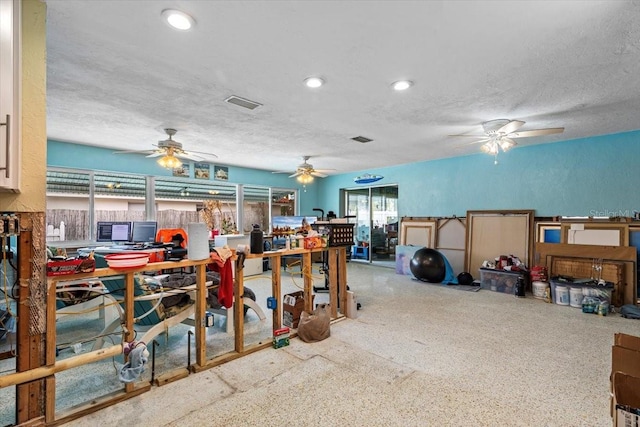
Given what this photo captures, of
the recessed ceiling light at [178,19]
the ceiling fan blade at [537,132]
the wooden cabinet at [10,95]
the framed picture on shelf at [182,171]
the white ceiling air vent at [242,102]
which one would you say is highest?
the white ceiling air vent at [242,102]

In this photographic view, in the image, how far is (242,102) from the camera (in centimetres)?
347

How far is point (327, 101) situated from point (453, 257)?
4848 mm

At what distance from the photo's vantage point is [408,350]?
296cm

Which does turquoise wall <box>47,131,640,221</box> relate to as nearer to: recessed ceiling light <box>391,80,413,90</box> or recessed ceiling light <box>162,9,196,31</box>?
recessed ceiling light <box>391,80,413,90</box>

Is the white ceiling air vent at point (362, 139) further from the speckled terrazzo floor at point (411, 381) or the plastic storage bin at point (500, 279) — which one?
the plastic storage bin at point (500, 279)

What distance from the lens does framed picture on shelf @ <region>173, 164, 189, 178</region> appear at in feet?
21.6

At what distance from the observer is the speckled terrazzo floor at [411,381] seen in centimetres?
198

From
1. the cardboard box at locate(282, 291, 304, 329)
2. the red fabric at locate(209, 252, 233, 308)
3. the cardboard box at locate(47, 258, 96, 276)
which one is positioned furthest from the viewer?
the cardboard box at locate(282, 291, 304, 329)

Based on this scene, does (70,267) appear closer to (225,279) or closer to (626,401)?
(225,279)

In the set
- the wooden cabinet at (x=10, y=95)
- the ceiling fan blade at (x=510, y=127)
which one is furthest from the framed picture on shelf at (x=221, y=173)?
the ceiling fan blade at (x=510, y=127)

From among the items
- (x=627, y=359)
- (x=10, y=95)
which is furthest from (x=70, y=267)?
(x=627, y=359)

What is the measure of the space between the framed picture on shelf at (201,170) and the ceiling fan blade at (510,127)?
5924 mm

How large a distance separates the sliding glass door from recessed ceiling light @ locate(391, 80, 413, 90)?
16.9 ft

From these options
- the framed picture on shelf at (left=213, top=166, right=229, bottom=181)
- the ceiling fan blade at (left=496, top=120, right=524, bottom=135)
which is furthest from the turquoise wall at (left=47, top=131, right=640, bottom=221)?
the ceiling fan blade at (left=496, top=120, right=524, bottom=135)
